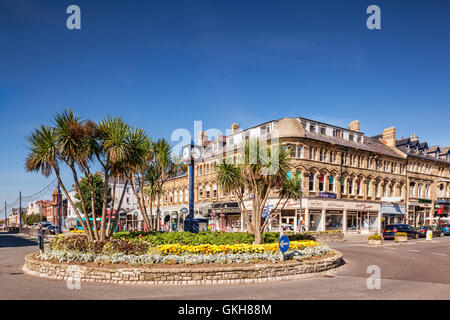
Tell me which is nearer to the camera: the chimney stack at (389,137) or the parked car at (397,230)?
the parked car at (397,230)

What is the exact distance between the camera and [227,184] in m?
17.3

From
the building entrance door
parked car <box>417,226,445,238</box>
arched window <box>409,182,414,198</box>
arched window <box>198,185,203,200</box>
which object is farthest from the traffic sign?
arched window <box>409,182,414,198</box>

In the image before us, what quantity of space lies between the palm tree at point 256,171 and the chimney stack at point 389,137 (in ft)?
132

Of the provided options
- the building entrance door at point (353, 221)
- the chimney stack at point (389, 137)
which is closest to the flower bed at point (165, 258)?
the building entrance door at point (353, 221)

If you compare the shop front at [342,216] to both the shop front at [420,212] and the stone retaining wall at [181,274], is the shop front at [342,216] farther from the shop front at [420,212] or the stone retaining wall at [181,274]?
the stone retaining wall at [181,274]

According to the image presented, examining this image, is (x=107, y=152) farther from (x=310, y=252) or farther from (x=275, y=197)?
(x=275, y=197)

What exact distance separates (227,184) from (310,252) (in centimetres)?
508

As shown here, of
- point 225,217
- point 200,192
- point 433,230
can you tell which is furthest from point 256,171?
point 433,230

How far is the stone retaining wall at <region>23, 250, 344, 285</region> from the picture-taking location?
11.4 m

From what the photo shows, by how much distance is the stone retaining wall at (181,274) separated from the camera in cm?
1137

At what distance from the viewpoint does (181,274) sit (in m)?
11.4

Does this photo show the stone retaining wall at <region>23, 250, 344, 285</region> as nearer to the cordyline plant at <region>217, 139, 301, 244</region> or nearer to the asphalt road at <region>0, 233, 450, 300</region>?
the asphalt road at <region>0, 233, 450, 300</region>

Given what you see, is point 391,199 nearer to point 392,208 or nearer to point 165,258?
point 392,208

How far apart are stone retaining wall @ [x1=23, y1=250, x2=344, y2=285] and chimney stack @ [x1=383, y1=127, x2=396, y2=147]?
4464 cm
